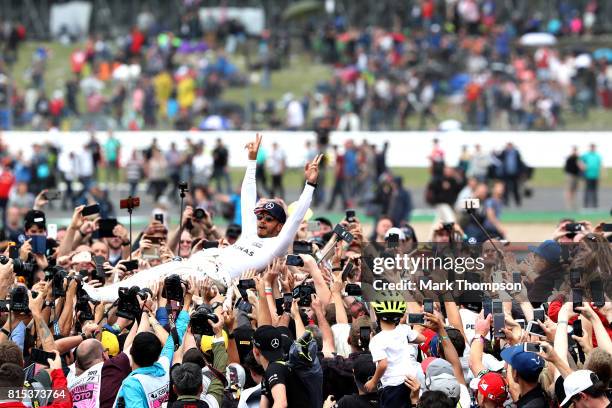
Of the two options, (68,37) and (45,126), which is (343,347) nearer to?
(45,126)

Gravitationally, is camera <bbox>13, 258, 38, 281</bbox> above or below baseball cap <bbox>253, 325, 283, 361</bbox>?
above

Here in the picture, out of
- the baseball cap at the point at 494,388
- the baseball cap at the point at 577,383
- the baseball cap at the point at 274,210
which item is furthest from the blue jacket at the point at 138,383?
the baseball cap at the point at 274,210

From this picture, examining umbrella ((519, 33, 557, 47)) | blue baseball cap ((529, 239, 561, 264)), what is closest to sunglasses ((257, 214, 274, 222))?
blue baseball cap ((529, 239, 561, 264))

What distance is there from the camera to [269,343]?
859 centimetres

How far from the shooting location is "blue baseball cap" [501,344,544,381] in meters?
8.20

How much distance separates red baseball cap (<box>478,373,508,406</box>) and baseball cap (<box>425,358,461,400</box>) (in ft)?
0.44

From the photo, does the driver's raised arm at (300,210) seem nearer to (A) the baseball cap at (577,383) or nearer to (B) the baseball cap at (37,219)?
(B) the baseball cap at (37,219)

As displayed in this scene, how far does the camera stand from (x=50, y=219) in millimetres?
28875

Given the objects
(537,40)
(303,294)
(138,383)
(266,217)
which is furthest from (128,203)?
(537,40)

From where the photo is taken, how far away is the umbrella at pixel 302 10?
4453 centimetres

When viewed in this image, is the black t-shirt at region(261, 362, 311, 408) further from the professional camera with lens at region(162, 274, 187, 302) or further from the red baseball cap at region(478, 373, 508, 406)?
the professional camera with lens at region(162, 274, 187, 302)

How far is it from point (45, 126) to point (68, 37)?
8.51 meters

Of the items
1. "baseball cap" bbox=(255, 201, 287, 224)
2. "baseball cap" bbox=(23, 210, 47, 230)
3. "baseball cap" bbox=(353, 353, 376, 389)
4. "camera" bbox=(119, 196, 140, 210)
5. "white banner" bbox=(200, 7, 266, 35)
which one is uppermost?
"white banner" bbox=(200, 7, 266, 35)

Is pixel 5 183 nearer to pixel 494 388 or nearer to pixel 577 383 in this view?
pixel 494 388
